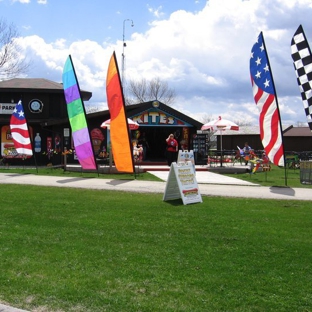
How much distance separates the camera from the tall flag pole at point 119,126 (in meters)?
13.8

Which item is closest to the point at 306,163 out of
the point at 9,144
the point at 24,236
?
the point at 24,236

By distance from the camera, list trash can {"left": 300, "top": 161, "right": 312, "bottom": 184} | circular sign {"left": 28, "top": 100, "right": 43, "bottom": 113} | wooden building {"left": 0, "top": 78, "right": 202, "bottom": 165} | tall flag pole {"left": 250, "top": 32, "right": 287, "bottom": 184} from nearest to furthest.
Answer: tall flag pole {"left": 250, "top": 32, "right": 287, "bottom": 184}
trash can {"left": 300, "top": 161, "right": 312, "bottom": 184}
wooden building {"left": 0, "top": 78, "right": 202, "bottom": 165}
circular sign {"left": 28, "top": 100, "right": 43, "bottom": 113}

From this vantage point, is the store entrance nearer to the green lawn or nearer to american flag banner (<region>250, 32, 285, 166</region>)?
the green lawn

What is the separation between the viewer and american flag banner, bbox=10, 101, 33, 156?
58.9 ft

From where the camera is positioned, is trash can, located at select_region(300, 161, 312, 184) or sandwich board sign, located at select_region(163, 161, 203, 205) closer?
sandwich board sign, located at select_region(163, 161, 203, 205)

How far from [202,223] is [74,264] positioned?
2888 millimetres

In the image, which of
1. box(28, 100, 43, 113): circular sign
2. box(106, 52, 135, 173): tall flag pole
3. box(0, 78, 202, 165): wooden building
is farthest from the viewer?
box(28, 100, 43, 113): circular sign

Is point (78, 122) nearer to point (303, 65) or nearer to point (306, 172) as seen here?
point (303, 65)

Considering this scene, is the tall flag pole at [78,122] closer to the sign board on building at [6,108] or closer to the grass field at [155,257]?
the grass field at [155,257]

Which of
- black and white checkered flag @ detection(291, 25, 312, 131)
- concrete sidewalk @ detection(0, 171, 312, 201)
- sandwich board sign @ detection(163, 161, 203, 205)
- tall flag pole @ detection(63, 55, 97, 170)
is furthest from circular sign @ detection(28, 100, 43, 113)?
black and white checkered flag @ detection(291, 25, 312, 131)

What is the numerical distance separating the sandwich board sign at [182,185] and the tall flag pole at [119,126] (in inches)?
162

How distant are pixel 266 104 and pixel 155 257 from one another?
865 centimetres

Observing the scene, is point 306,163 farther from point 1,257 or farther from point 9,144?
point 9,144

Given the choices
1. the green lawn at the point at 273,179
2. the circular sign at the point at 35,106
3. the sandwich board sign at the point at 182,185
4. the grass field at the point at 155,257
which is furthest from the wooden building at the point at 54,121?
the grass field at the point at 155,257
